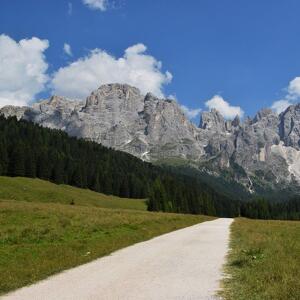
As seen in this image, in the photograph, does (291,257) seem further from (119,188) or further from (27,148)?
(119,188)

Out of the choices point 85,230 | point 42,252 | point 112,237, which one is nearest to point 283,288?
point 42,252

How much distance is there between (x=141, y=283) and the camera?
14719mm

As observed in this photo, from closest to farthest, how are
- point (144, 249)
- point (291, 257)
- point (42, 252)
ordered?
point (291, 257), point (42, 252), point (144, 249)

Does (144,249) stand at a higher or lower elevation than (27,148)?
lower

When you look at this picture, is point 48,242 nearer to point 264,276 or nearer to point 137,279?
point 137,279

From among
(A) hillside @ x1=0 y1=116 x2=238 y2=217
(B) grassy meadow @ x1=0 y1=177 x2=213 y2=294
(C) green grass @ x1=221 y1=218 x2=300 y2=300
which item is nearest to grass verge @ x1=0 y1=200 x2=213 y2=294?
(B) grassy meadow @ x1=0 y1=177 x2=213 y2=294

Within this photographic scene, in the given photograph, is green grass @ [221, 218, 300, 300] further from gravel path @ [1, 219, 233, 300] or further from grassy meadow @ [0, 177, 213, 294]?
grassy meadow @ [0, 177, 213, 294]

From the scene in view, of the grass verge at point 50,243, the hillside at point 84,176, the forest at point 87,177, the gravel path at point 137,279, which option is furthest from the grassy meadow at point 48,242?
the forest at point 87,177

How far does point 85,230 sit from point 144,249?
8.89 metres

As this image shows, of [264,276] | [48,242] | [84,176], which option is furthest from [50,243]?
[84,176]

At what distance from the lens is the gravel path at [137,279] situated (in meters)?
12.9

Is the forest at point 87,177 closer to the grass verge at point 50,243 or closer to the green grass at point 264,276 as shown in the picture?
the grass verge at point 50,243

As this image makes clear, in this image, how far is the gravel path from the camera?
12.9m

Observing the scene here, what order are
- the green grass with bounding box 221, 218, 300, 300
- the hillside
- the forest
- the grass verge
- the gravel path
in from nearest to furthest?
the green grass with bounding box 221, 218, 300, 300 < the gravel path < the grass verge < the hillside < the forest
